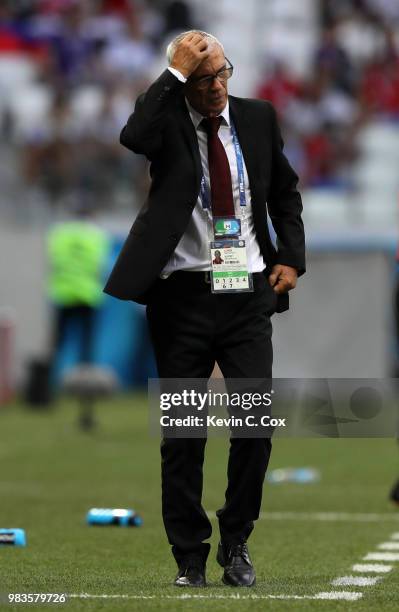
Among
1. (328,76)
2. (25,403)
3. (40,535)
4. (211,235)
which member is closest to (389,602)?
(211,235)

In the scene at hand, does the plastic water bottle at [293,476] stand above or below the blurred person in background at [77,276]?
below

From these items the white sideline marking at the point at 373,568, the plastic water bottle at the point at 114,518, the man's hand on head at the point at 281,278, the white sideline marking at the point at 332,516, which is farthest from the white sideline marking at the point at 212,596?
the white sideline marking at the point at 332,516

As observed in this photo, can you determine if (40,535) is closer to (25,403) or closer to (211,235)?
(211,235)

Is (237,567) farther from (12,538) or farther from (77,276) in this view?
(77,276)

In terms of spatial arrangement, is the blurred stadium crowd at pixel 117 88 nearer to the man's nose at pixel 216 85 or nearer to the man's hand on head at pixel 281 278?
the man's hand on head at pixel 281 278

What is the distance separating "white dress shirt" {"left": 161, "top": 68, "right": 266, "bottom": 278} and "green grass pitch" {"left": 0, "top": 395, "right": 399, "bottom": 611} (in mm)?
1200

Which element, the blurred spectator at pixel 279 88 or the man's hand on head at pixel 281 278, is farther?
the blurred spectator at pixel 279 88

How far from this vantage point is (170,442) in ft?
19.6

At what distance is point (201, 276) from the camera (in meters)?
6.02

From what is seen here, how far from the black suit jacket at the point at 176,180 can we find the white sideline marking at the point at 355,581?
123cm

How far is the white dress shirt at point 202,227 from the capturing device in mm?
6008

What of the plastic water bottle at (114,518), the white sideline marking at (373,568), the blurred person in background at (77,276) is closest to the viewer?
the white sideline marking at (373,568)

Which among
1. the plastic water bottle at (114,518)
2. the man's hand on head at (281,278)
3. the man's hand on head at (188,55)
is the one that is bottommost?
the plastic water bottle at (114,518)

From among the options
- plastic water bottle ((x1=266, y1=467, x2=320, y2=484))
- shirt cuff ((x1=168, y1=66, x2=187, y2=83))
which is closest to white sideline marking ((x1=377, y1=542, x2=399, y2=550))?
shirt cuff ((x1=168, y1=66, x2=187, y2=83))
